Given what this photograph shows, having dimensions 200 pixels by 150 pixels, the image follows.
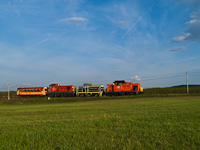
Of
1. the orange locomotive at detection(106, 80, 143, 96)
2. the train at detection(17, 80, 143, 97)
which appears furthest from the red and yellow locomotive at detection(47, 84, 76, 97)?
the orange locomotive at detection(106, 80, 143, 96)

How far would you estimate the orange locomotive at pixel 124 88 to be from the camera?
5202 cm

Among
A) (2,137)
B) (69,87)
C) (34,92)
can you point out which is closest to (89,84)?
(69,87)

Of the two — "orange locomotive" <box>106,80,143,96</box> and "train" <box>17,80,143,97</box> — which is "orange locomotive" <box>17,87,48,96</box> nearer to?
"train" <box>17,80,143,97</box>

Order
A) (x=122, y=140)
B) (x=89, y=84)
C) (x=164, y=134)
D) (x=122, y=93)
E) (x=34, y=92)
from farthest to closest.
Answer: (x=34, y=92) < (x=89, y=84) < (x=122, y=93) < (x=164, y=134) < (x=122, y=140)

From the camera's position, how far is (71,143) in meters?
5.19

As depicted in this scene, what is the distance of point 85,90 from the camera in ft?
186

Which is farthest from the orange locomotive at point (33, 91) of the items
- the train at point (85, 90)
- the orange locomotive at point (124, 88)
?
the orange locomotive at point (124, 88)

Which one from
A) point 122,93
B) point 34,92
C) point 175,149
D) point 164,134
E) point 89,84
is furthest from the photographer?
point 34,92

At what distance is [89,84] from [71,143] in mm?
52576

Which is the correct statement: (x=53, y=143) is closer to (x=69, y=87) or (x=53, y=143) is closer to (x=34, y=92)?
(x=69, y=87)

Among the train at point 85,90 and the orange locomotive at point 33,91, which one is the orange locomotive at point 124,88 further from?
the orange locomotive at point 33,91

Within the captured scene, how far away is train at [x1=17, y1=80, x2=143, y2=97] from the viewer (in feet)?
172

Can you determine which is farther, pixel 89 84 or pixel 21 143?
pixel 89 84

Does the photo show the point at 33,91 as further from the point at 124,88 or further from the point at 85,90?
the point at 124,88
